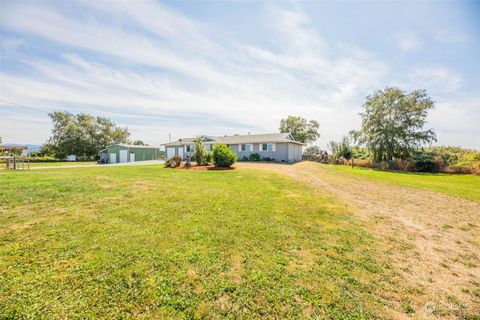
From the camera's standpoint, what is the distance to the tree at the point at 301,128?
44.1 metres

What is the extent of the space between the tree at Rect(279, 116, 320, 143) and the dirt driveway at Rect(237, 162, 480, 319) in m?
36.7

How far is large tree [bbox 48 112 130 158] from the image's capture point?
126 feet

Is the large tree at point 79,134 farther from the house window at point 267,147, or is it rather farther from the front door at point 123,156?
the house window at point 267,147

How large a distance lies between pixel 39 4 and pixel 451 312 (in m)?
16.8

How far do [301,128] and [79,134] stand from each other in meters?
46.0

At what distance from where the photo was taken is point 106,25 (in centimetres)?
1055

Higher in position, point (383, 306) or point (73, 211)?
point (73, 211)

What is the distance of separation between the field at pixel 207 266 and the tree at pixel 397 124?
77.3 ft

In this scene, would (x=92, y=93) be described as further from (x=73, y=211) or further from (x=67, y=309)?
(x=67, y=309)

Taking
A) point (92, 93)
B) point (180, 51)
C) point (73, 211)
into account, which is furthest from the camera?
point (92, 93)

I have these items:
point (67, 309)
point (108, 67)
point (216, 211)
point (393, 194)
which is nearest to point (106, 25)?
point (108, 67)

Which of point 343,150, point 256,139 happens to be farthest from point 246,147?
point 343,150

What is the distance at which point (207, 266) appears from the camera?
3227 millimetres

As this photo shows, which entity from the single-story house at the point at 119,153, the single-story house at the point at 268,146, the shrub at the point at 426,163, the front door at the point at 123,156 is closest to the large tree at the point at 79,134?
the single-story house at the point at 119,153
